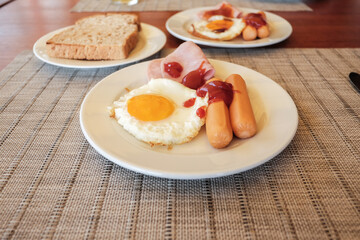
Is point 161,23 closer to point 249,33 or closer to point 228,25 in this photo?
point 228,25

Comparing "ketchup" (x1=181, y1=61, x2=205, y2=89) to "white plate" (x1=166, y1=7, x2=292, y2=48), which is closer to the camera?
"ketchup" (x1=181, y1=61, x2=205, y2=89)

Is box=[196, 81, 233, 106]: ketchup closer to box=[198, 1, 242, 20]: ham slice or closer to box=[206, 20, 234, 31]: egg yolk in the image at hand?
box=[206, 20, 234, 31]: egg yolk

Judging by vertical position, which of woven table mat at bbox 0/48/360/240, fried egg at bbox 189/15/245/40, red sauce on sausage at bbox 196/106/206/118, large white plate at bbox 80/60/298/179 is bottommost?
woven table mat at bbox 0/48/360/240

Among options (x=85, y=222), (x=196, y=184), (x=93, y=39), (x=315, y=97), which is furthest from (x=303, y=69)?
(x=85, y=222)

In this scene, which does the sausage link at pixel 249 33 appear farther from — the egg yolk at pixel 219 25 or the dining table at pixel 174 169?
the dining table at pixel 174 169

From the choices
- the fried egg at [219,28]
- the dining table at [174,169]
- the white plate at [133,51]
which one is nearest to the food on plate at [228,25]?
the fried egg at [219,28]

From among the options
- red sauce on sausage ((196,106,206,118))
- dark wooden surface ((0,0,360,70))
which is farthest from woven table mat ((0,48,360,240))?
dark wooden surface ((0,0,360,70))
